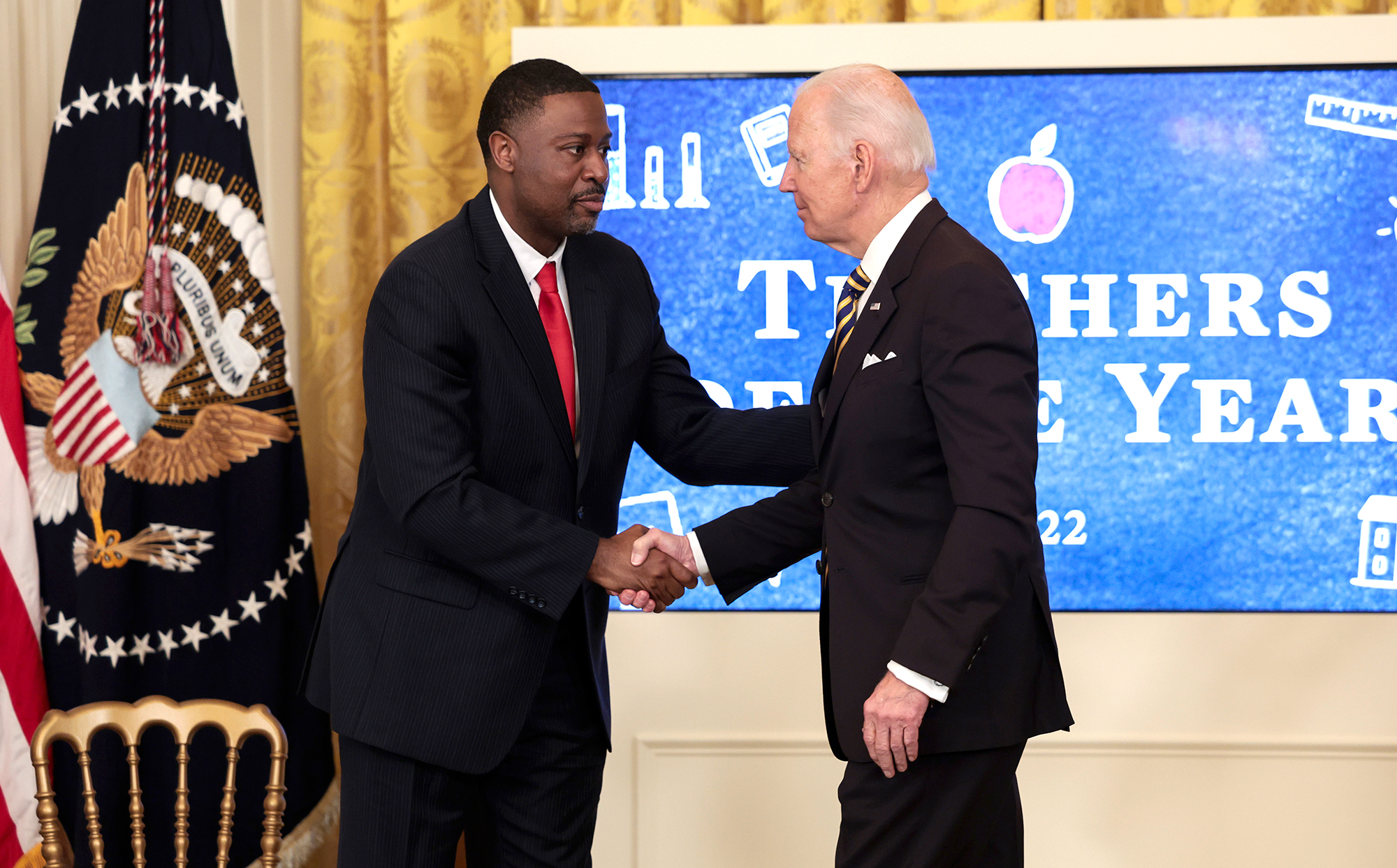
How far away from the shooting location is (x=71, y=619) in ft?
8.42

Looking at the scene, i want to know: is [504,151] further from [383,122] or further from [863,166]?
[383,122]

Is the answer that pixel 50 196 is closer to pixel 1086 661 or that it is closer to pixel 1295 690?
pixel 1086 661

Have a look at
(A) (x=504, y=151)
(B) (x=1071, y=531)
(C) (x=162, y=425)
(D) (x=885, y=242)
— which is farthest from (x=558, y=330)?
(B) (x=1071, y=531)

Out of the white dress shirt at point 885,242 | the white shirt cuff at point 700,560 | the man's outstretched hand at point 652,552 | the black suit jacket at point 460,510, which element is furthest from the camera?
the white shirt cuff at point 700,560

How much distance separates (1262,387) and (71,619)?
2697 millimetres

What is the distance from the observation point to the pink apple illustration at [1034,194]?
8.37 feet

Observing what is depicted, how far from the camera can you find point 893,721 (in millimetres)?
1428

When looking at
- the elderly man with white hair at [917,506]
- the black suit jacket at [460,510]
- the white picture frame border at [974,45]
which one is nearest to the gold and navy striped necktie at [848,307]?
the elderly man with white hair at [917,506]

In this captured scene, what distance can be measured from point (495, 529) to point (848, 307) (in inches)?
24.5

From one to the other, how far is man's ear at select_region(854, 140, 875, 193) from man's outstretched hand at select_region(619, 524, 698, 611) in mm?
666

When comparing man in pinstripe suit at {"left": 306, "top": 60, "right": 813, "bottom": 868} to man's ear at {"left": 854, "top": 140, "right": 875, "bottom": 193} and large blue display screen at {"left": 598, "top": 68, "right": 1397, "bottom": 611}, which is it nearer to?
man's ear at {"left": 854, "top": 140, "right": 875, "bottom": 193}

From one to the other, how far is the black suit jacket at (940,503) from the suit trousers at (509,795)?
477 mm

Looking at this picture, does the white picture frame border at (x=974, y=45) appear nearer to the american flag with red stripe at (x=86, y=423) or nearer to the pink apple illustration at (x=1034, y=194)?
the pink apple illustration at (x=1034, y=194)

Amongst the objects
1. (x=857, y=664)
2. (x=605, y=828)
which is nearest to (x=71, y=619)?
(x=605, y=828)
